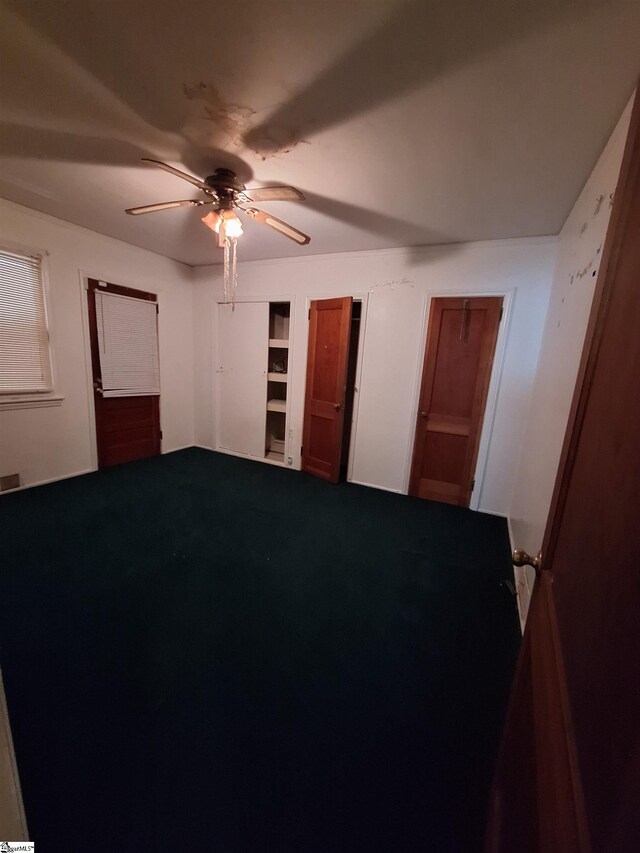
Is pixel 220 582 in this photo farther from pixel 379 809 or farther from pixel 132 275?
pixel 132 275

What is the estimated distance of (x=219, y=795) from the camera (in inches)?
40.1

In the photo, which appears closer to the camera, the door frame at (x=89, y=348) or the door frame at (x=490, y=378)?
the door frame at (x=490, y=378)

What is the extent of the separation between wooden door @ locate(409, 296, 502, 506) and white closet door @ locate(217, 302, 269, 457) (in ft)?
6.43

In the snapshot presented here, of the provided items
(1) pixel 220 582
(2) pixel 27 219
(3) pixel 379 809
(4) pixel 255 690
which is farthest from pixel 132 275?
→ (3) pixel 379 809

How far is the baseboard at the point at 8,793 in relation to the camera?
0.67m

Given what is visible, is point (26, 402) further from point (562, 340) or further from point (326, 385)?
point (562, 340)

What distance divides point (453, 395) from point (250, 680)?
2.68m

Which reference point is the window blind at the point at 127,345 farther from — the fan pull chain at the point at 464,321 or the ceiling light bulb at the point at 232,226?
the fan pull chain at the point at 464,321

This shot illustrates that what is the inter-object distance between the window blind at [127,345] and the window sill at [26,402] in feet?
1.53

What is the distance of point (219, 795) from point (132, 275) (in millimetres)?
4140

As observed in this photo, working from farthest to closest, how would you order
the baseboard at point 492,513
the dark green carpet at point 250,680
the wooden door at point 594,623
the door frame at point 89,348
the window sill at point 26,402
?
the door frame at point 89,348, the baseboard at point 492,513, the window sill at point 26,402, the dark green carpet at point 250,680, the wooden door at point 594,623

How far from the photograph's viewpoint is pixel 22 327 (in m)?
2.70

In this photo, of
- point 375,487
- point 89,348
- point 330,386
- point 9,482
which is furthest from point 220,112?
point 9,482

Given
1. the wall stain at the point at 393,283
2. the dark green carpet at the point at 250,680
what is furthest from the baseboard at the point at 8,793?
the wall stain at the point at 393,283
